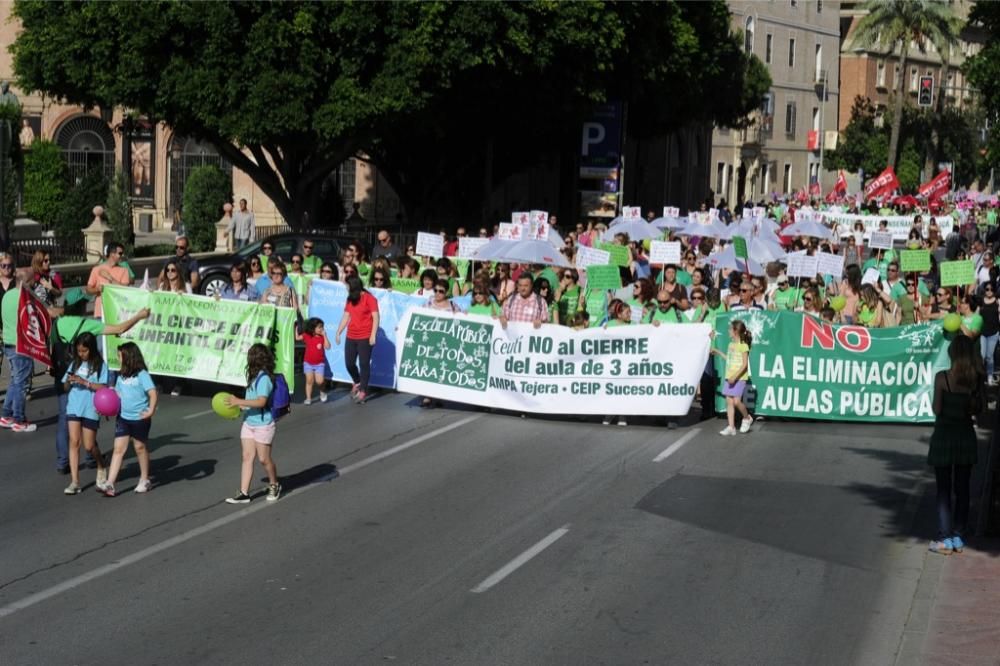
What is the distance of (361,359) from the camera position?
61.3ft

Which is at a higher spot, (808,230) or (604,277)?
(808,230)

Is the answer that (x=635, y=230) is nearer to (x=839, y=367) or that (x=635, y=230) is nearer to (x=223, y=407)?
(x=839, y=367)

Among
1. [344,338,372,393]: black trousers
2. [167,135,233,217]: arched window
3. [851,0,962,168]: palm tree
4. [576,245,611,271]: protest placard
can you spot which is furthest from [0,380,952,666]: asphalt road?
[851,0,962,168]: palm tree

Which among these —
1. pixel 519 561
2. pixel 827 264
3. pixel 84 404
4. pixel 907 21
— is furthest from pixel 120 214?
pixel 907 21

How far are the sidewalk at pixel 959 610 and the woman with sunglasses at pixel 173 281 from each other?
396 inches

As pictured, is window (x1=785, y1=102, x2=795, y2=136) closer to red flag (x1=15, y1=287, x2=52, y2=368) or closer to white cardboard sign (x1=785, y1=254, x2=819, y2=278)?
white cardboard sign (x1=785, y1=254, x2=819, y2=278)

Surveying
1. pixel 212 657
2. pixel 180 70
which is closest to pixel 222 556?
pixel 212 657

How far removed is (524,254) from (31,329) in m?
8.24

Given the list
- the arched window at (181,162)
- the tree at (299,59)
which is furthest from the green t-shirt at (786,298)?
the arched window at (181,162)

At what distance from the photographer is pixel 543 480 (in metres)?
14.2

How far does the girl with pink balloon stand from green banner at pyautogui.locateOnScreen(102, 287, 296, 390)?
14.1 feet

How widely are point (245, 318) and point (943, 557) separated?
8995 millimetres

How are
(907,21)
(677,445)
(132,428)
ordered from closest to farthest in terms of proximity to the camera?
(132,428), (677,445), (907,21)

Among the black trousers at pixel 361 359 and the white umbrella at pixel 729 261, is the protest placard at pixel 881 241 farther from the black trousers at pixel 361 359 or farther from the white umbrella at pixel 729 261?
the black trousers at pixel 361 359
